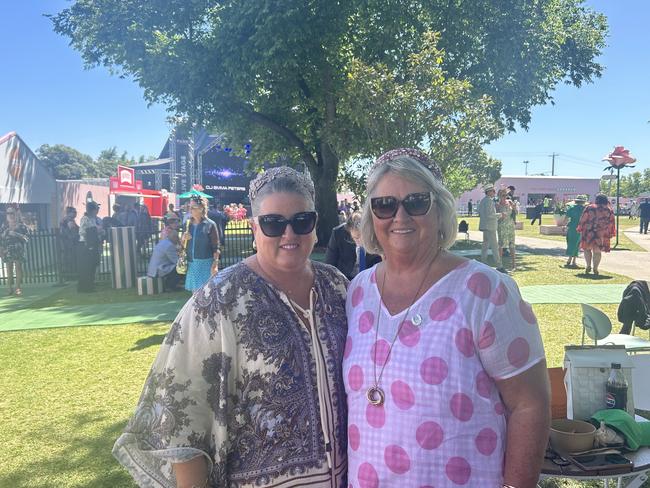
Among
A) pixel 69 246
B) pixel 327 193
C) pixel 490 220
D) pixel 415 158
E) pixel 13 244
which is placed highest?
pixel 327 193

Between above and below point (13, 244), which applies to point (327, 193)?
above

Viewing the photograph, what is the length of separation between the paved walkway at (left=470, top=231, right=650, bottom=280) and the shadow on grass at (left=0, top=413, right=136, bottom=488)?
11679mm

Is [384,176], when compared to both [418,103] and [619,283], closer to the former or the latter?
[418,103]

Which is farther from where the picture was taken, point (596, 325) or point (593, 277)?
point (593, 277)

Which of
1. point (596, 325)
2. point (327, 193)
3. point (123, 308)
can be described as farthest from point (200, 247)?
point (327, 193)

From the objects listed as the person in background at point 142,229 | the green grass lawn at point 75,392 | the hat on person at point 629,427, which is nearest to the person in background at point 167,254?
the green grass lawn at point 75,392

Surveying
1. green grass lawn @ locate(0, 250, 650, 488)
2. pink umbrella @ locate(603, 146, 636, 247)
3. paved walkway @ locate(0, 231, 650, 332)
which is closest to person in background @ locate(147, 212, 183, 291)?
paved walkway @ locate(0, 231, 650, 332)

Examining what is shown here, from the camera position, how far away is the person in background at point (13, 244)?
36.5 feet

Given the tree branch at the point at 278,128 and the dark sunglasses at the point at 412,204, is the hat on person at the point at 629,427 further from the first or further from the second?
the tree branch at the point at 278,128

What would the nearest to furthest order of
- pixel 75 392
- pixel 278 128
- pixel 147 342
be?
pixel 75 392 → pixel 147 342 → pixel 278 128

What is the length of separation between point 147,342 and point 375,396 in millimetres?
6365

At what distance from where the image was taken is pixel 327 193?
59.8 feet

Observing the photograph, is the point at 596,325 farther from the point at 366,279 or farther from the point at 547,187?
the point at 547,187

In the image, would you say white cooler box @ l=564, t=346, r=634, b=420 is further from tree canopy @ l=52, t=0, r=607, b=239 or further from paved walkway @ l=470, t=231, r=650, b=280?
paved walkway @ l=470, t=231, r=650, b=280
